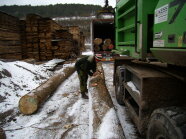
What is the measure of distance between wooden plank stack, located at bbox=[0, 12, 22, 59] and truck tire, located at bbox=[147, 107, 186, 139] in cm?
801

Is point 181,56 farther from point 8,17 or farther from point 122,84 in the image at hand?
point 8,17

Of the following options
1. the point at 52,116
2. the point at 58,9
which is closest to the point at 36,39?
the point at 52,116

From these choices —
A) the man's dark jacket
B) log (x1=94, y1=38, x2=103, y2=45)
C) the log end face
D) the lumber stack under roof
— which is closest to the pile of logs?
log (x1=94, y1=38, x2=103, y2=45)

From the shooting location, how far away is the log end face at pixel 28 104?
406 centimetres

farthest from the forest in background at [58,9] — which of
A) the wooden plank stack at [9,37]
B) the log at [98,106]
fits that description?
the log at [98,106]

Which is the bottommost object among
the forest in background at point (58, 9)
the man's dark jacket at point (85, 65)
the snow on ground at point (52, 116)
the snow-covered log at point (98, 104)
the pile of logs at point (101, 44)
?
the snow on ground at point (52, 116)

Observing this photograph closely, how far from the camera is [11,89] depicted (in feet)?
16.7

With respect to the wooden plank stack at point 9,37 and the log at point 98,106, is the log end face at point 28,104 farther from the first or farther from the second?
the wooden plank stack at point 9,37

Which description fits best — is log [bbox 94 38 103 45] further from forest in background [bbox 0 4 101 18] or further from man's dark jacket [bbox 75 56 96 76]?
forest in background [bbox 0 4 101 18]

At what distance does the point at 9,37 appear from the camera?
881cm

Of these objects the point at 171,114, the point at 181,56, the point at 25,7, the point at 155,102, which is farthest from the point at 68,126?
the point at 25,7

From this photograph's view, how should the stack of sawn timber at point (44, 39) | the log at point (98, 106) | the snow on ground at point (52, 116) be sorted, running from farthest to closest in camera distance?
the stack of sawn timber at point (44, 39) → the snow on ground at point (52, 116) → the log at point (98, 106)

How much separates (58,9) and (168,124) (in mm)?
85423

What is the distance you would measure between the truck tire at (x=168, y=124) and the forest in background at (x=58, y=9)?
76801 mm
